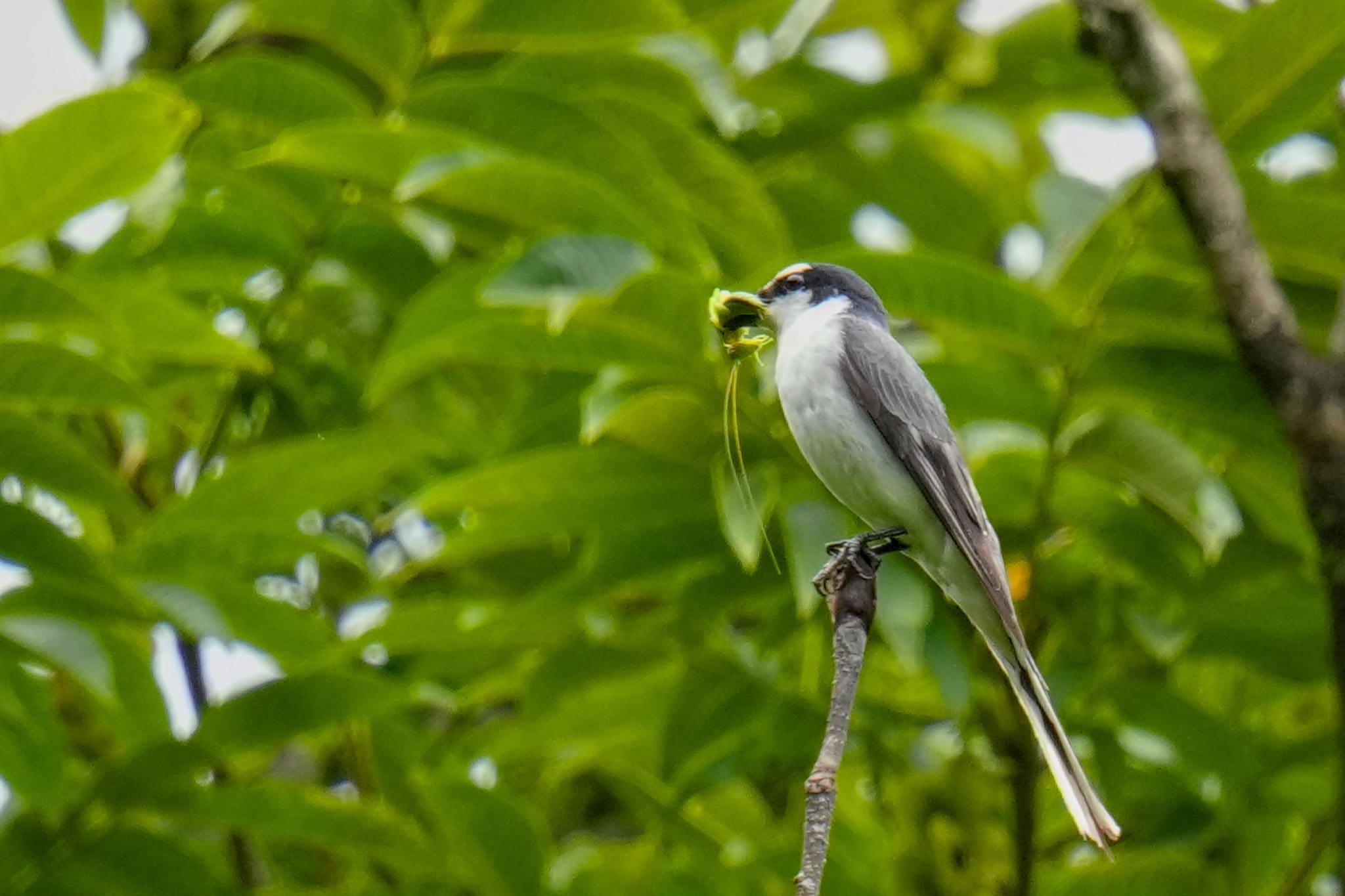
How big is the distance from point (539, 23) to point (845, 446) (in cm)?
147

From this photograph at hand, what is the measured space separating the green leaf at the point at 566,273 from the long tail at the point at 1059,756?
2.69ft

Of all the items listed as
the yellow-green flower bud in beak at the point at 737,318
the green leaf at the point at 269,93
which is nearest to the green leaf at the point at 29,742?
the green leaf at the point at 269,93

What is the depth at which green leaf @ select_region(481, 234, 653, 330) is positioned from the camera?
2.49 m

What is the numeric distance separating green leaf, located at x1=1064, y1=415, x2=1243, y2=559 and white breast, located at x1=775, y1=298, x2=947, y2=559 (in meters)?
0.55

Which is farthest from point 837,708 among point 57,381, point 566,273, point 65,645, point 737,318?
point 57,381

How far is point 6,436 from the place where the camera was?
2686 millimetres

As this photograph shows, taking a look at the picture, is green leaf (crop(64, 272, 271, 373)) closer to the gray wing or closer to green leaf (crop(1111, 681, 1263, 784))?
the gray wing

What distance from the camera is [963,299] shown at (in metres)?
2.67

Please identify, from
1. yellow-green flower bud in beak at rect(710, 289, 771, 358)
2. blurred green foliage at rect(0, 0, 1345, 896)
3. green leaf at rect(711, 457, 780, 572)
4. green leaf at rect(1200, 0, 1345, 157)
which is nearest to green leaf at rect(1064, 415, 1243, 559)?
blurred green foliage at rect(0, 0, 1345, 896)

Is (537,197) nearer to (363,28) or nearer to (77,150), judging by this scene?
(363,28)

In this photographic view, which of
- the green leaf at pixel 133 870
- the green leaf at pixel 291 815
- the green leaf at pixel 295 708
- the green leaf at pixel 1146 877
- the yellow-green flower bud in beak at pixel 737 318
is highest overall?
the yellow-green flower bud in beak at pixel 737 318

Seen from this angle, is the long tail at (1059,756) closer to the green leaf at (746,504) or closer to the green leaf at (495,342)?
the green leaf at (746,504)

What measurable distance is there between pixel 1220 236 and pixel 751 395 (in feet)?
2.81

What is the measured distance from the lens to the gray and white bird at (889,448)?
2115 mm
